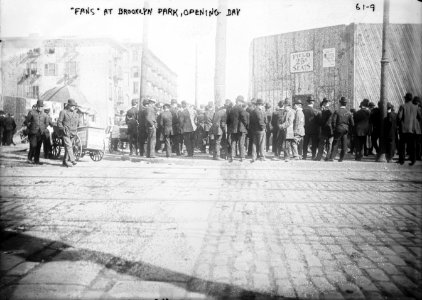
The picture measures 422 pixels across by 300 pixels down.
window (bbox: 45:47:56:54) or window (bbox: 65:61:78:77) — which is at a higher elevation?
window (bbox: 45:47:56:54)

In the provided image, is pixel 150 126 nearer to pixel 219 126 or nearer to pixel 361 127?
pixel 219 126

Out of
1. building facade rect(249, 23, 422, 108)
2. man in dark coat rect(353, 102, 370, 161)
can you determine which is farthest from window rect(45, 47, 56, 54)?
man in dark coat rect(353, 102, 370, 161)

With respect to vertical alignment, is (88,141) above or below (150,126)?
below

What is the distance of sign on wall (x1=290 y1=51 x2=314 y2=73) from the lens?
739 inches

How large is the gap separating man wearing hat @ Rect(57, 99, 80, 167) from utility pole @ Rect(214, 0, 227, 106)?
5771mm

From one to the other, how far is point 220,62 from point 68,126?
6.25 metres

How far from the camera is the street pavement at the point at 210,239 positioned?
9.63ft

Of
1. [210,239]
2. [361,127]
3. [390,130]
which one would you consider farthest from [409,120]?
[210,239]

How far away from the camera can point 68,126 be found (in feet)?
34.5

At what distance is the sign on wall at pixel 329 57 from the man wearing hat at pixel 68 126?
12.5m

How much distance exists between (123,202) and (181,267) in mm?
2770

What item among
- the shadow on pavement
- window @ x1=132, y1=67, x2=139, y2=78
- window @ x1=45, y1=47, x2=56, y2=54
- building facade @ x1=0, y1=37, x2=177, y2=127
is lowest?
the shadow on pavement

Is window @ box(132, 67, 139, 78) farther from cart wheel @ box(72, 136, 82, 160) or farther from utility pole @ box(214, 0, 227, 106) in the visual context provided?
cart wheel @ box(72, 136, 82, 160)

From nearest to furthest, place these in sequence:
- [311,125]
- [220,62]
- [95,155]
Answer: [311,125]
[95,155]
[220,62]
